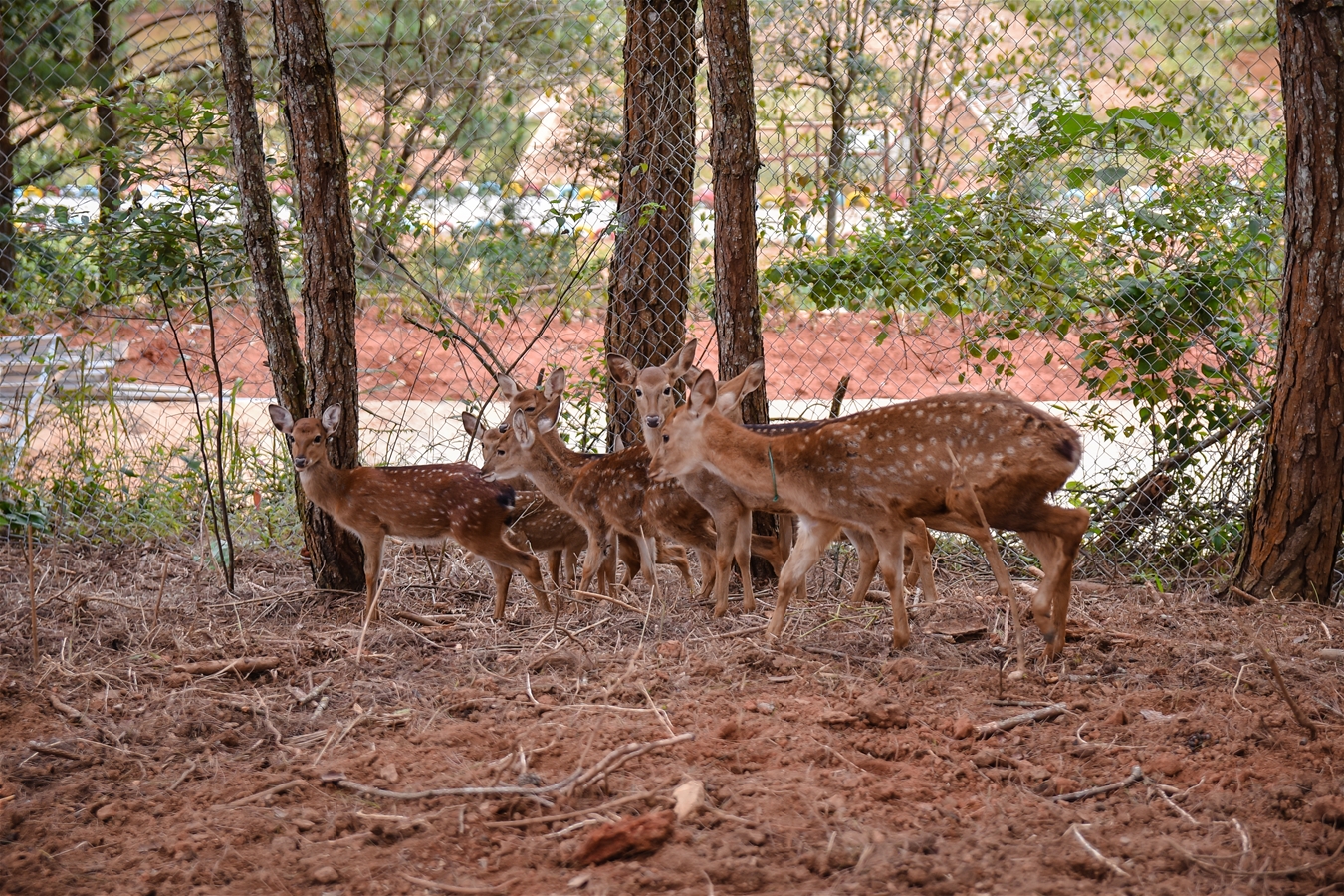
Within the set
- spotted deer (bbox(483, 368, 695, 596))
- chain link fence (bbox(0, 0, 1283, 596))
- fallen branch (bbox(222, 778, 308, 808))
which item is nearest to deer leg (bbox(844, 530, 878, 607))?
spotted deer (bbox(483, 368, 695, 596))

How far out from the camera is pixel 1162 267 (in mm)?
7305

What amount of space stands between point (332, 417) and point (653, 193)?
7.92 feet

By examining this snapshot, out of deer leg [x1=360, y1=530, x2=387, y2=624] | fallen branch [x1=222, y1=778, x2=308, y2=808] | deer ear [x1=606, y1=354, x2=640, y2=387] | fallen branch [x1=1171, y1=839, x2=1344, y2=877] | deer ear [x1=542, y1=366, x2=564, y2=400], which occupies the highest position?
deer ear [x1=606, y1=354, x2=640, y2=387]

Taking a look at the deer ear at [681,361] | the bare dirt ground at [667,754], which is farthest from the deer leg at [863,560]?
the deer ear at [681,361]

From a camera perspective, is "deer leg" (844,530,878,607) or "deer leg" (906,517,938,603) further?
"deer leg" (906,517,938,603)

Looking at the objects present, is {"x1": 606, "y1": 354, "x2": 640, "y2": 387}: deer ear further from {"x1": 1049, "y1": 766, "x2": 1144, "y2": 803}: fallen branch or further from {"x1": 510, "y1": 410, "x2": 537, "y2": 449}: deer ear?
{"x1": 1049, "y1": 766, "x2": 1144, "y2": 803}: fallen branch

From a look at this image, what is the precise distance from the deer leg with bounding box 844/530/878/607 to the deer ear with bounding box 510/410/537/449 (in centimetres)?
188

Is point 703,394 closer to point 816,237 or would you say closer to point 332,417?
point 332,417

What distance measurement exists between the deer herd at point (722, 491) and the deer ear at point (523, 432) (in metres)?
0.01

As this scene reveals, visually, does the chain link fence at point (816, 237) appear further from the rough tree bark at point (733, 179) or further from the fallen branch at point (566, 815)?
the fallen branch at point (566, 815)

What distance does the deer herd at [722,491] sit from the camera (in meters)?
5.39

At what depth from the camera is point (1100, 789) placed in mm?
3971

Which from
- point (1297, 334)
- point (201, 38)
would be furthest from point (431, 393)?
point (1297, 334)

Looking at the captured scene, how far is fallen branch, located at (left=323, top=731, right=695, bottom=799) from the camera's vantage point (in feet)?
12.8
